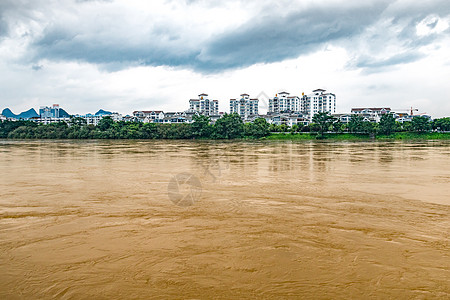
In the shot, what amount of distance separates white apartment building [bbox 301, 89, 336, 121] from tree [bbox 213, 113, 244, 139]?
4085 cm

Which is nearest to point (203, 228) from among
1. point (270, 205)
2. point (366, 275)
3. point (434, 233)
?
point (270, 205)

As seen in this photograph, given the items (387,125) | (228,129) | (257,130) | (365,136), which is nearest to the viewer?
(387,125)

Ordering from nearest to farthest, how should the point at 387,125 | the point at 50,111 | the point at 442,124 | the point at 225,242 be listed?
the point at 225,242 → the point at 387,125 → the point at 442,124 → the point at 50,111

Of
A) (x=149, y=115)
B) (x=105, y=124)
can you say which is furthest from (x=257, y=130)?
(x=149, y=115)

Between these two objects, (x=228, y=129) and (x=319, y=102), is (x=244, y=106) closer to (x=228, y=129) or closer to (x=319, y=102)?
(x=319, y=102)

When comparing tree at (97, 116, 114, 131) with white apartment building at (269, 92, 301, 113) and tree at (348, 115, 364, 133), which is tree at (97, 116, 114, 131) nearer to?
tree at (348, 115, 364, 133)

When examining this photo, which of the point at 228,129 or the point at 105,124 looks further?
the point at 105,124

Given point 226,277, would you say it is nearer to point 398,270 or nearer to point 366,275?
point 366,275

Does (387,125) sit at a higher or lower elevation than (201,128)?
higher

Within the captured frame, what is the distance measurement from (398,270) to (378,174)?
28.7 ft

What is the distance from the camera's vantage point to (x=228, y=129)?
5422 cm

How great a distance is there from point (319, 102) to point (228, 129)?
4797cm

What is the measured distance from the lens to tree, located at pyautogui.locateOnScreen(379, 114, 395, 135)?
5056 cm

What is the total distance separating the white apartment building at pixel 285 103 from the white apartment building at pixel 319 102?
16.7ft
